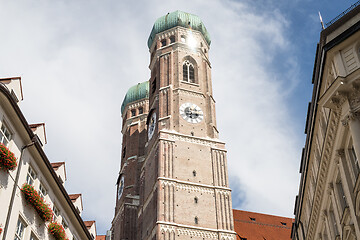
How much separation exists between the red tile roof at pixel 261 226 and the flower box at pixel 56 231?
39356 mm

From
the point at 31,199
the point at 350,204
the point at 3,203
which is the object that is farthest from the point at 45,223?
the point at 350,204

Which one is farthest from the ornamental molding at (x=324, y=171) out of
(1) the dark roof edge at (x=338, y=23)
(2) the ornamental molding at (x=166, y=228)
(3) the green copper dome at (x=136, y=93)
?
(3) the green copper dome at (x=136, y=93)

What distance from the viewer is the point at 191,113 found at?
5316 centimetres

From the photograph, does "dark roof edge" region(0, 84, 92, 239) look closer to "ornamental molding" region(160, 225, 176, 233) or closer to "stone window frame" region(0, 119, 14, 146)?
"stone window frame" region(0, 119, 14, 146)

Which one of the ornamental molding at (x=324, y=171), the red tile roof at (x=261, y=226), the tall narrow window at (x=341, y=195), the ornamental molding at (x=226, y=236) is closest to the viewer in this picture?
the ornamental molding at (x=324, y=171)

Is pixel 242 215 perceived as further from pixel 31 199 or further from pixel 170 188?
pixel 31 199

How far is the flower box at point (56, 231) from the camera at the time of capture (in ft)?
66.6

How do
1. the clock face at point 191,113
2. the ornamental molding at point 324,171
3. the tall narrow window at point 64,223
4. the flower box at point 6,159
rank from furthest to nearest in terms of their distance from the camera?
the clock face at point 191,113 → the tall narrow window at point 64,223 → the ornamental molding at point 324,171 → the flower box at point 6,159

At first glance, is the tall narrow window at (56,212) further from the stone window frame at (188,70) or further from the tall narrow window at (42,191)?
the stone window frame at (188,70)

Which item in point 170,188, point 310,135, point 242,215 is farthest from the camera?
point 242,215

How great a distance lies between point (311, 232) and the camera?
2586 centimetres

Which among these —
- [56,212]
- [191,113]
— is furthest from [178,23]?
[56,212]

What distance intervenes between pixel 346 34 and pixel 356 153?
4.16m

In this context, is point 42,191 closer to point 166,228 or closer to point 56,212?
point 56,212
